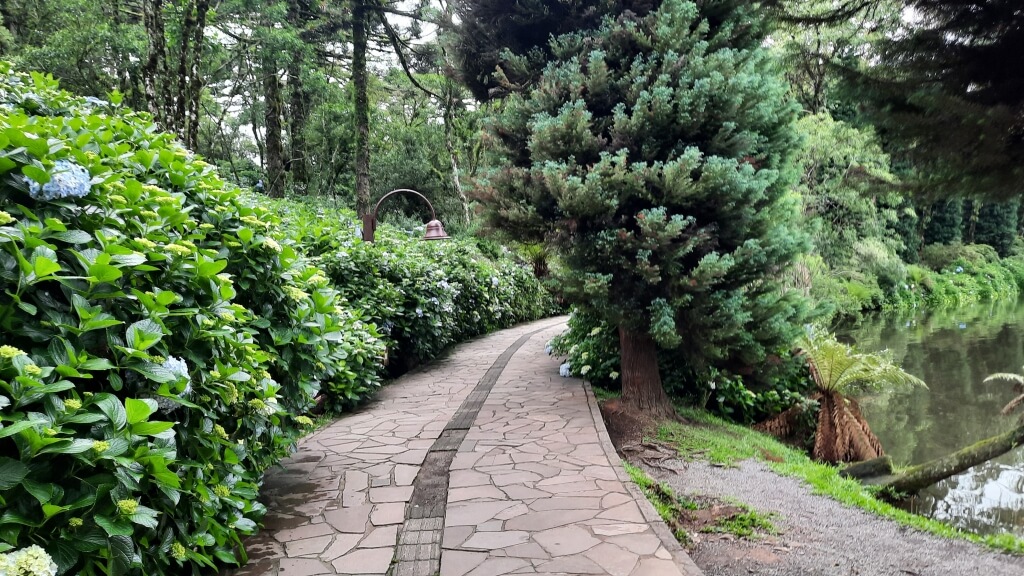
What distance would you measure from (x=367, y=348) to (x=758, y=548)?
4336mm

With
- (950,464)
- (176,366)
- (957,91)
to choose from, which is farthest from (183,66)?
(950,464)

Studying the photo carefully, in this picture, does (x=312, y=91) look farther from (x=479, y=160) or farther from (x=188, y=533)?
(x=188, y=533)

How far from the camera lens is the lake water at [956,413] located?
644 centimetres

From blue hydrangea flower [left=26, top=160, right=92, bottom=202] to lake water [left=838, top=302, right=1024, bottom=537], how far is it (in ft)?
23.0

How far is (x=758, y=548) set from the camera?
3.76 metres

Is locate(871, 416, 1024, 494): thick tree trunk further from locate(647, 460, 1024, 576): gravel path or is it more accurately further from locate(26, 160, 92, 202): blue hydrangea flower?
locate(26, 160, 92, 202): blue hydrangea flower

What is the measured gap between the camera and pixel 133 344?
89.5 inches

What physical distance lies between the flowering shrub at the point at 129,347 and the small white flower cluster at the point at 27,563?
5 cm

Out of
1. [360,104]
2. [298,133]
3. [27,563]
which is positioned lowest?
[27,563]

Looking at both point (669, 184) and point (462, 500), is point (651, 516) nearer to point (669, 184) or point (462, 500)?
point (462, 500)

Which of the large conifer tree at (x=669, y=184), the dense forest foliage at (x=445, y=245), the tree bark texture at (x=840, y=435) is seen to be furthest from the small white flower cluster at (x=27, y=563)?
the tree bark texture at (x=840, y=435)

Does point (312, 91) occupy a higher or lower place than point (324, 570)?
higher

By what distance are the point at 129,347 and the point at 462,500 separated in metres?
2.32

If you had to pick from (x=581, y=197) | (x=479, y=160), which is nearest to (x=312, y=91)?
(x=479, y=160)
